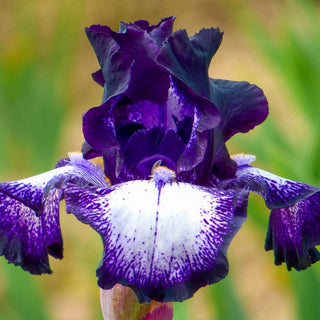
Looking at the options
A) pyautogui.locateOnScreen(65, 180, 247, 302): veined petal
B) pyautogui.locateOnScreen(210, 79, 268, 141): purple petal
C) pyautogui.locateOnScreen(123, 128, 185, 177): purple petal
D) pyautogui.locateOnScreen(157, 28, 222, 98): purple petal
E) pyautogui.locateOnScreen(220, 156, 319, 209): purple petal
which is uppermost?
pyautogui.locateOnScreen(157, 28, 222, 98): purple petal

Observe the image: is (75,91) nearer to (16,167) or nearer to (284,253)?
(16,167)

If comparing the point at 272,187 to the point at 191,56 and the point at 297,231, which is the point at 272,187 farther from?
the point at 191,56

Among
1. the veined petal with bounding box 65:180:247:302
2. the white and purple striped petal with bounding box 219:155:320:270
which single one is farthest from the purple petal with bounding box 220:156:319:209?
the veined petal with bounding box 65:180:247:302

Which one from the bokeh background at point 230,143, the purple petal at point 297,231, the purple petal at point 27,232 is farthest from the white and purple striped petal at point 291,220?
the bokeh background at point 230,143

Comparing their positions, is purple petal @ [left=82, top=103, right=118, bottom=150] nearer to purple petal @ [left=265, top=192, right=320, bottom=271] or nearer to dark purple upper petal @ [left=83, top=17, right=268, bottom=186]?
dark purple upper petal @ [left=83, top=17, right=268, bottom=186]

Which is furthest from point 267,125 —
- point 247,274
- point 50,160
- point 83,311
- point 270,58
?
point 83,311

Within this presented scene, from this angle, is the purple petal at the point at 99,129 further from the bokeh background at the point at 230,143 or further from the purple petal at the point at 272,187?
the bokeh background at the point at 230,143
